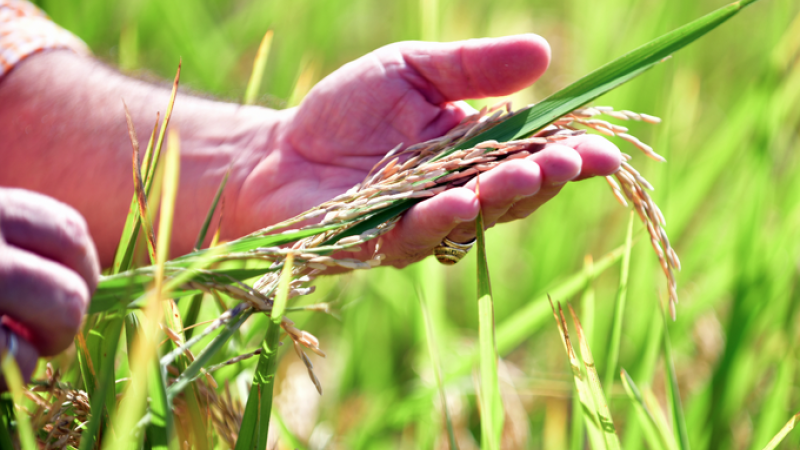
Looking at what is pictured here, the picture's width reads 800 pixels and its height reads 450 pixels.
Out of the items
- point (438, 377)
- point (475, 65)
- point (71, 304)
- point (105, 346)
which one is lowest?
point (438, 377)

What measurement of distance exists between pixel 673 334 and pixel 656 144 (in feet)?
1.62

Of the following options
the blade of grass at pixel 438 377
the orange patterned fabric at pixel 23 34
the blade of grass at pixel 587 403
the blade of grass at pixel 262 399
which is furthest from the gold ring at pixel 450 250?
the orange patterned fabric at pixel 23 34

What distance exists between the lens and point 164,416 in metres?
0.52

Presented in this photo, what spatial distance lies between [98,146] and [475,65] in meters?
0.84

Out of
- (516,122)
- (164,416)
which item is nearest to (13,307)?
(164,416)

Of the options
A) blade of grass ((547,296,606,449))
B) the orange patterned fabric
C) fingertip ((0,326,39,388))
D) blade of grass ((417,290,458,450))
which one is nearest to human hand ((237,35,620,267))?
blade of grass ((417,290,458,450))

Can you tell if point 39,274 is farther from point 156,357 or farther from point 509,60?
point 509,60

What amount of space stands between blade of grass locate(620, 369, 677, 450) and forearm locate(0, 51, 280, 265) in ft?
2.68

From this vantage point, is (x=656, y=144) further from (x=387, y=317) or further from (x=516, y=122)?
(x=387, y=317)

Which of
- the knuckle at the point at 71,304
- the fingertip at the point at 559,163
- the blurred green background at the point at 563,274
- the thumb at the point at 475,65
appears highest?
the thumb at the point at 475,65

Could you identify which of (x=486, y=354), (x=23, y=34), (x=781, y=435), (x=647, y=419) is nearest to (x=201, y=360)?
(x=486, y=354)

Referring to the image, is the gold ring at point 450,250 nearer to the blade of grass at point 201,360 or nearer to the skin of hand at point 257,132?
the skin of hand at point 257,132

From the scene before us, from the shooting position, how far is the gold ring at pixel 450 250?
85 cm

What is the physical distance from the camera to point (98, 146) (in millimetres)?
1108
